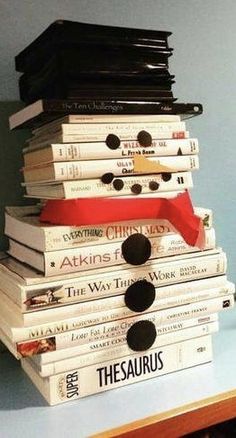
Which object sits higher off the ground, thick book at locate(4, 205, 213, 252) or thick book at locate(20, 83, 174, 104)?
thick book at locate(20, 83, 174, 104)

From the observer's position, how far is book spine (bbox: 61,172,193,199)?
706 millimetres

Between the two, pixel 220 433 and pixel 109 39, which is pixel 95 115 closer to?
pixel 109 39

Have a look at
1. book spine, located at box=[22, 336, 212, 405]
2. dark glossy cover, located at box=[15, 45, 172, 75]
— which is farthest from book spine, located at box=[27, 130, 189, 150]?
book spine, located at box=[22, 336, 212, 405]

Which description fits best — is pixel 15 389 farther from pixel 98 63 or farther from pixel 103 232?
pixel 98 63

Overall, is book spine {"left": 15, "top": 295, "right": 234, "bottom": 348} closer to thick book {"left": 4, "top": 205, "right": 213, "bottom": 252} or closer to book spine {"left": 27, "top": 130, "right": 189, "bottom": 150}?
thick book {"left": 4, "top": 205, "right": 213, "bottom": 252}

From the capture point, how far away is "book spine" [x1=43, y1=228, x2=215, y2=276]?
0.69m

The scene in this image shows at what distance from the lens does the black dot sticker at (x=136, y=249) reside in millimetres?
740

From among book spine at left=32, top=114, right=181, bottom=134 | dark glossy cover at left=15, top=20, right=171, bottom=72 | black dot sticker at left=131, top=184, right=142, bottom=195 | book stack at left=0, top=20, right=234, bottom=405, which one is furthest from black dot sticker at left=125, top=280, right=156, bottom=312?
dark glossy cover at left=15, top=20, right=171, bottom=72

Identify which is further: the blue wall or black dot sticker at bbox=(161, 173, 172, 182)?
the blue wall

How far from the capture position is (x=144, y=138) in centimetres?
75

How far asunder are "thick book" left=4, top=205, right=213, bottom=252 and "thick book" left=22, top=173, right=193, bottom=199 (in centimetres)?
5

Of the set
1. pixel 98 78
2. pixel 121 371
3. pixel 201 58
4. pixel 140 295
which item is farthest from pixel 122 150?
pixel 201 58

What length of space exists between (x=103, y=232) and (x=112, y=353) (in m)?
0.19

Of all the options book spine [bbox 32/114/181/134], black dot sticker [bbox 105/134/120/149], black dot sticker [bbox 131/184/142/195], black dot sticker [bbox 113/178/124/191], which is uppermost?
book spine [bbox 32/114/181/134]
